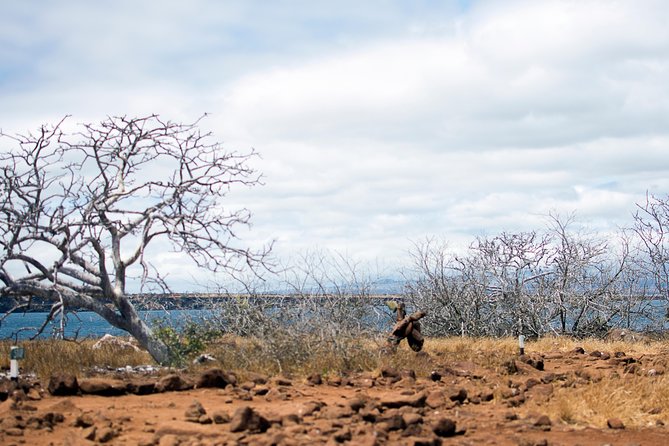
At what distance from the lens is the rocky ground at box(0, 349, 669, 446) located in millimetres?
7234

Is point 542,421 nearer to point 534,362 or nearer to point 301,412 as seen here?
point 301,412

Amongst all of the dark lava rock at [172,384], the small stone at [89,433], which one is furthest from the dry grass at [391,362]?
the small stone at [89,433]

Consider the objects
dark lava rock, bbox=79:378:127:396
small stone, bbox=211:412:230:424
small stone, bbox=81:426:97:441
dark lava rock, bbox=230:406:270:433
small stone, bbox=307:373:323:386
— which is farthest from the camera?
small stone, bbox=307:373:323:386

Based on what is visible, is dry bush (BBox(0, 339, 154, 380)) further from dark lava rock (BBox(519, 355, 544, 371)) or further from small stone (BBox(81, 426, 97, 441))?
dark lava rock (BBox(519, 355, 544, 371))

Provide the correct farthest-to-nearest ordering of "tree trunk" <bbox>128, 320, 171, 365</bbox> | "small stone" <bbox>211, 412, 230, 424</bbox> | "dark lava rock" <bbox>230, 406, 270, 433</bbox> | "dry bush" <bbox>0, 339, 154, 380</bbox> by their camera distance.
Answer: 1. "tree trunk" <bbox>128, 320, 171, 365</bbox>
2. "dry bush" <bbox>0, 339, 154, 380</bbox>
3. "small stone" <bbox>211, 412, 230, 424</bbox>
4. "dark lava rock" <bbox>230, 406, 270, 433</bbox>

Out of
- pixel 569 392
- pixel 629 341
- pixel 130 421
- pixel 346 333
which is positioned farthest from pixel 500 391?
pixel 629 341

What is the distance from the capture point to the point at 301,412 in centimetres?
798

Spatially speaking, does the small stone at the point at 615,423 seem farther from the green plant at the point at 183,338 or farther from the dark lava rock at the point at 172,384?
the green plant at the point at 183,338

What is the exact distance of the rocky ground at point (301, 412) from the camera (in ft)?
23.7

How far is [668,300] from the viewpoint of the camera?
800 inches

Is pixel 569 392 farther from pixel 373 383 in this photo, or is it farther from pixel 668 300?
pixel 668 300

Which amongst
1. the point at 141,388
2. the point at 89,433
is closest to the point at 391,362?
the point at 141,388

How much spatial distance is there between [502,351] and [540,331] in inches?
191

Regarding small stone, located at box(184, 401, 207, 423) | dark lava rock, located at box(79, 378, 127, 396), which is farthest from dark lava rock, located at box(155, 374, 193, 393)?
small stone, located at box(184, 401, 207, 423)
